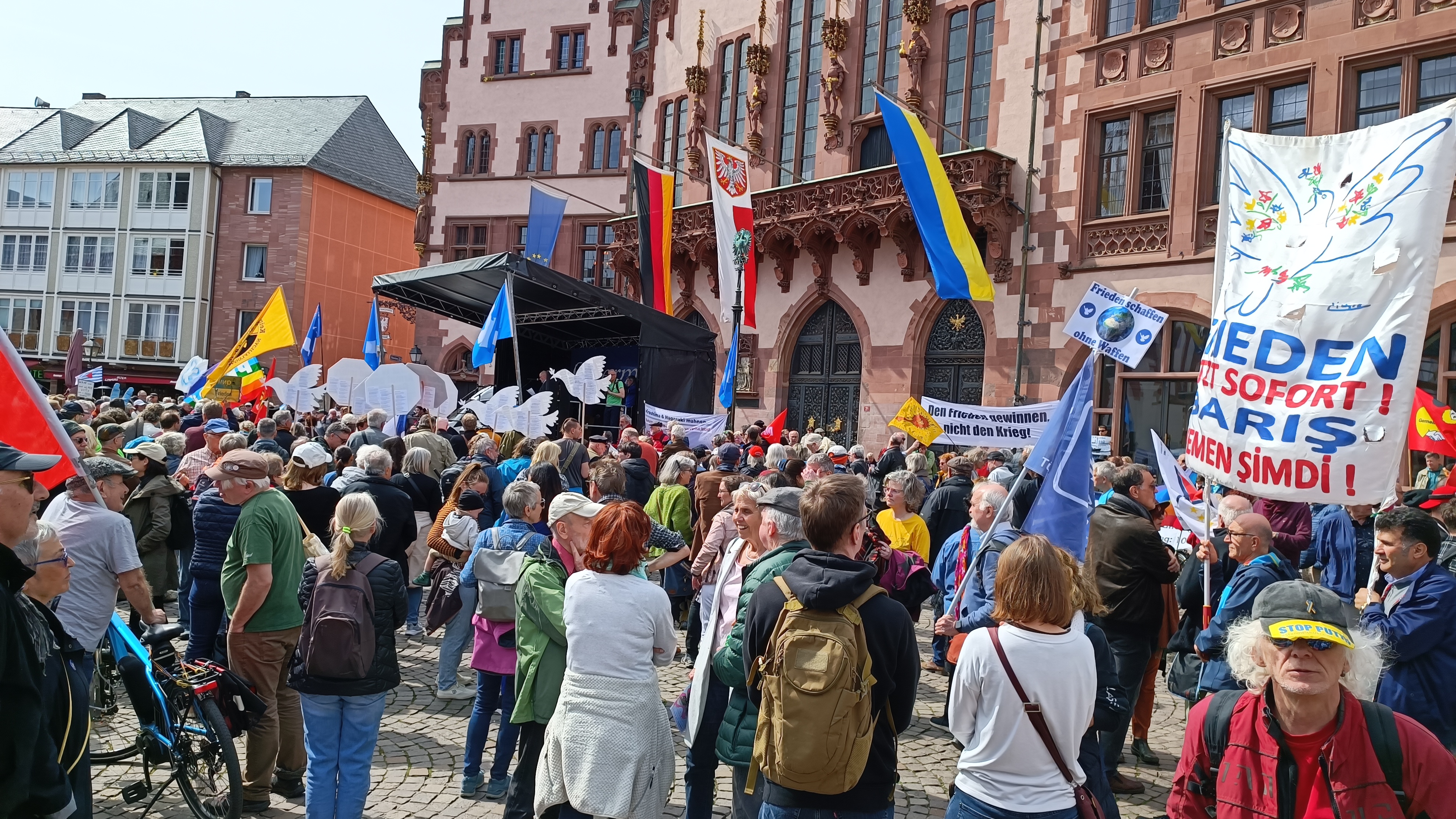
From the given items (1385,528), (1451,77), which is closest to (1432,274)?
(1385,528)

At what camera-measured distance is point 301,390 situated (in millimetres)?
17625

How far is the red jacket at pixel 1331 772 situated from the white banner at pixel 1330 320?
2.48 meters

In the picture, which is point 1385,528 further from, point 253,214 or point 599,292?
point 253,214

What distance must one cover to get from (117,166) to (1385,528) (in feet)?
165


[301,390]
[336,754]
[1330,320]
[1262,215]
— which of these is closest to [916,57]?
[301,390]

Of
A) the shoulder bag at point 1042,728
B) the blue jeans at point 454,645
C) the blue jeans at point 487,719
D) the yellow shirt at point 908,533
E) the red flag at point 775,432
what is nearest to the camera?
the shoulder bag at point 1042,728

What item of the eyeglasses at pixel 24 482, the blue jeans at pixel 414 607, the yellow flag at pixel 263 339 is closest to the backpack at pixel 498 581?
the eyeglasses at pixel 24 482

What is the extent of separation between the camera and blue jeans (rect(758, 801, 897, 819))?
140 inches

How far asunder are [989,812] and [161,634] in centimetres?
424

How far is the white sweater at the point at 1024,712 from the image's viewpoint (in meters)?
3.35

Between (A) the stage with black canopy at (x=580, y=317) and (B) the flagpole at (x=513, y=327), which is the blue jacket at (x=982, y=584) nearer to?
(B) the flagpole at (x=513, y=327)

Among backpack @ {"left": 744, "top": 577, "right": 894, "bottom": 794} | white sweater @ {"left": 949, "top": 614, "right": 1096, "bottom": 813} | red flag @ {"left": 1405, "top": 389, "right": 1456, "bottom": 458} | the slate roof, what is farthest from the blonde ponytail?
the slate roof

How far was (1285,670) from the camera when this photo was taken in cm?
267

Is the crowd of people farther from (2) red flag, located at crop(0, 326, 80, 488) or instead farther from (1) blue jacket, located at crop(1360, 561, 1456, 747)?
(2) red flag, located at crop(0, 326, 80, 488)
